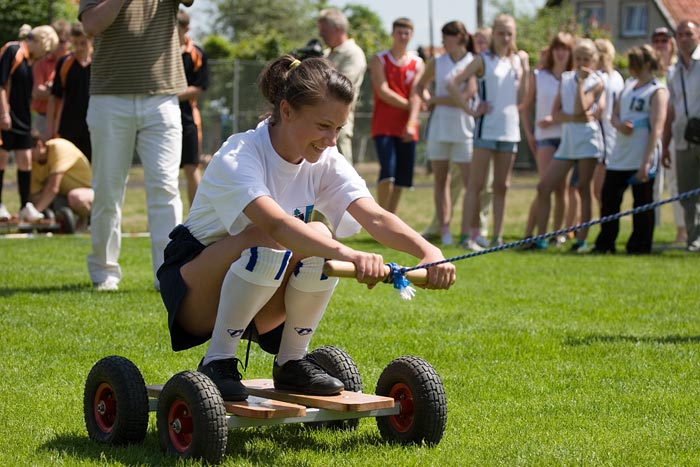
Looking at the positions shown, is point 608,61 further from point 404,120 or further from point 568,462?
point 568,462

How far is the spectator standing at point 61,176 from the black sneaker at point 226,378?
893 centimetres

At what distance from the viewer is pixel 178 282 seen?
4.52m

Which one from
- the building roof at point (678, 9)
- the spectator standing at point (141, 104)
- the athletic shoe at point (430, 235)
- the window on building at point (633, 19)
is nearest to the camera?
the spectator standing at point (141, 104)

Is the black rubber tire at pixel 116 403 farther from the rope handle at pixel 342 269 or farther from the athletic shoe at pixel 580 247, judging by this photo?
the athletic shoe at pixel 580 247

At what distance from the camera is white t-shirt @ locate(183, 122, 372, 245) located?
14.1ft

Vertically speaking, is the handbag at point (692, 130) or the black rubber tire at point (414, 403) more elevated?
the handbag at point (692, 130)

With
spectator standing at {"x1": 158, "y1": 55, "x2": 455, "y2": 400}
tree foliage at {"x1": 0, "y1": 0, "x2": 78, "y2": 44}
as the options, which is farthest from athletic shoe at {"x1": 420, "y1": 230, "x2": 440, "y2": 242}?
tree foliage at {"x1": 0, "y1": 0, "x2": 78, "y2": 44}

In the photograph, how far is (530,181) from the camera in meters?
26.7

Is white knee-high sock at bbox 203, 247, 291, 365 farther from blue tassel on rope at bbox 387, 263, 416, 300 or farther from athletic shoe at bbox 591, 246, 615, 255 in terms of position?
athletic shoe at bbox 591, 246, 615, 255

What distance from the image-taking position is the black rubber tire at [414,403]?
431 centimetres

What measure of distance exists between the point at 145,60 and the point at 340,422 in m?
3.80

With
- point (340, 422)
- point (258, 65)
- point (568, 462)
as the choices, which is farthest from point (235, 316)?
point (258, 65)

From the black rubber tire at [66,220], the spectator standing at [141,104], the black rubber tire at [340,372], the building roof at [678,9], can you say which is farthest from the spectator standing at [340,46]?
the building roof at [678,9]

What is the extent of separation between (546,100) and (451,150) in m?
1.17
